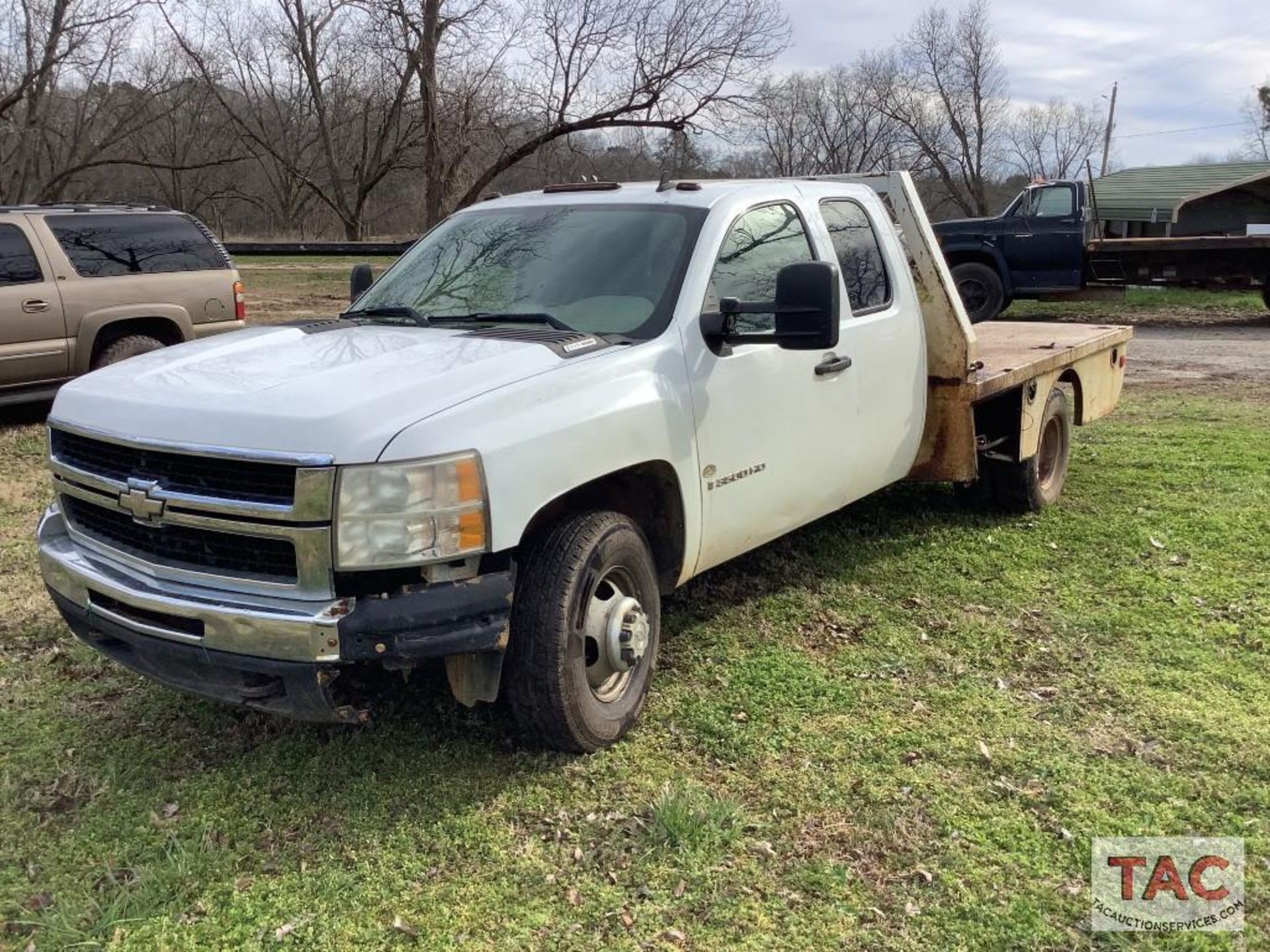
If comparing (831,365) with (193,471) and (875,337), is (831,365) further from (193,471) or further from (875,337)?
(193,471)

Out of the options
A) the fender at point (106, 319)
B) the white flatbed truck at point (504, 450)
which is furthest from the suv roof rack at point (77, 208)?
the white flatbed truck at point (504, 450)

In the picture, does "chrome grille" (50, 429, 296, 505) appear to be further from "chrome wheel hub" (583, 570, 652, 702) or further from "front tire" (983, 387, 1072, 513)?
"front tire" (983, 387, 1072, 513)

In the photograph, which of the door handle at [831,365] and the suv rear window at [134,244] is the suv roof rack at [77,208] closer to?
the suv rear window at [134,244]

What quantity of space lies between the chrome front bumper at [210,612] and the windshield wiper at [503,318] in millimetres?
1398

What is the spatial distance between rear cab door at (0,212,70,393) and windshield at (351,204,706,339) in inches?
210

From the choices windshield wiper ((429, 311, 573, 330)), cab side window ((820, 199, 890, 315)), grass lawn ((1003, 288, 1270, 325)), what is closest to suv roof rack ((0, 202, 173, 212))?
windshield wiper ((429, 311, 573, 330))

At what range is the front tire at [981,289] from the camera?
648 inches

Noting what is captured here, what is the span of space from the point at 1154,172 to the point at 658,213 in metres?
39.8

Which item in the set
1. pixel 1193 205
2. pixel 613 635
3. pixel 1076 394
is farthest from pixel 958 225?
pixel 1193 205

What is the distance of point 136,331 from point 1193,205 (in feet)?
103

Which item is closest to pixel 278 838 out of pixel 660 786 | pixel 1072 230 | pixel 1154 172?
pixel 660 786

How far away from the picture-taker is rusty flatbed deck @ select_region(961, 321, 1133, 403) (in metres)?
5.51

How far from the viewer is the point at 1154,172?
38.2 metres

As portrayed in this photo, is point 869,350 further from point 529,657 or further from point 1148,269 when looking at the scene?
point 1148,269
